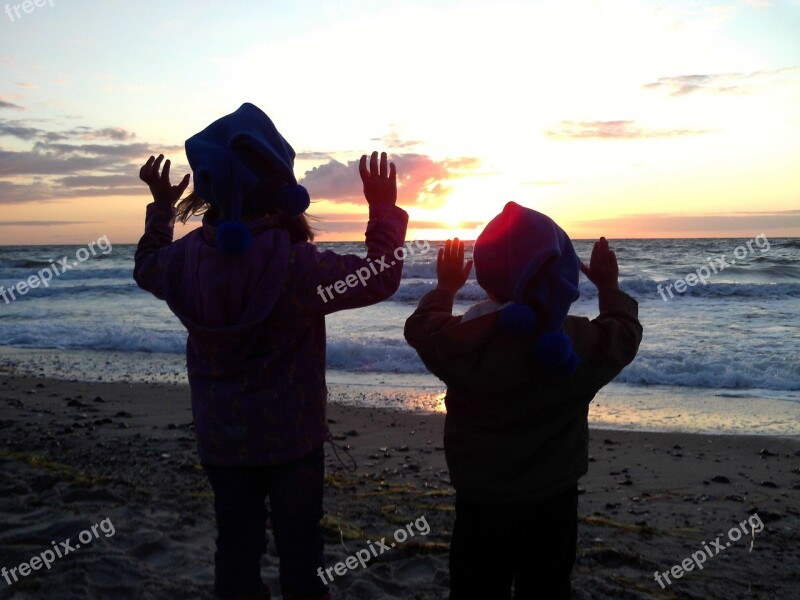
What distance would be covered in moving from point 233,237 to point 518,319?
89cm

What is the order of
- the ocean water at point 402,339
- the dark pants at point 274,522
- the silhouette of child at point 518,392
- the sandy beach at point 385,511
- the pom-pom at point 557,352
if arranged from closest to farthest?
1. the pom-pom at point 557,352
2. the silhouette of child at point 518,392
3. the dark pants at point 274,522
4. the sandy beach at point 385,511
5. the ocean water at point 402,339

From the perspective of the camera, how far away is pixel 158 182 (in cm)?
276

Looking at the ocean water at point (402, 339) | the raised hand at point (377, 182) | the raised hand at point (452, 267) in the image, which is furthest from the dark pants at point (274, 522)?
the ocean water at point (402, 339)

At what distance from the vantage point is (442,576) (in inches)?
148

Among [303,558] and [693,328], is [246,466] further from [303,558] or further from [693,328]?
[693,328]

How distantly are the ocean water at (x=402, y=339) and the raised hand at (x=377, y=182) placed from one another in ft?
25.6

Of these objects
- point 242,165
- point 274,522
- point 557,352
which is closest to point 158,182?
point 242,165

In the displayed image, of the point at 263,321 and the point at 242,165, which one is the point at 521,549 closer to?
the point at 263,321

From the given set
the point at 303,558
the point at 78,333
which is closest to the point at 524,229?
the point at 303,558

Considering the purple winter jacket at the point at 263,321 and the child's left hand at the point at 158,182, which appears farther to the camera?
the child's left hand at the point at 158,182

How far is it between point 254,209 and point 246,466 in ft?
2.83

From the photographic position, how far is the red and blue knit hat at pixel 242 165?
227 cm

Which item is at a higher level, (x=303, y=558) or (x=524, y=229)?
(x=524, y=229)

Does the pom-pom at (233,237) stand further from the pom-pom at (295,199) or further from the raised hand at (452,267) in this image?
the raised hand at (452,267)
